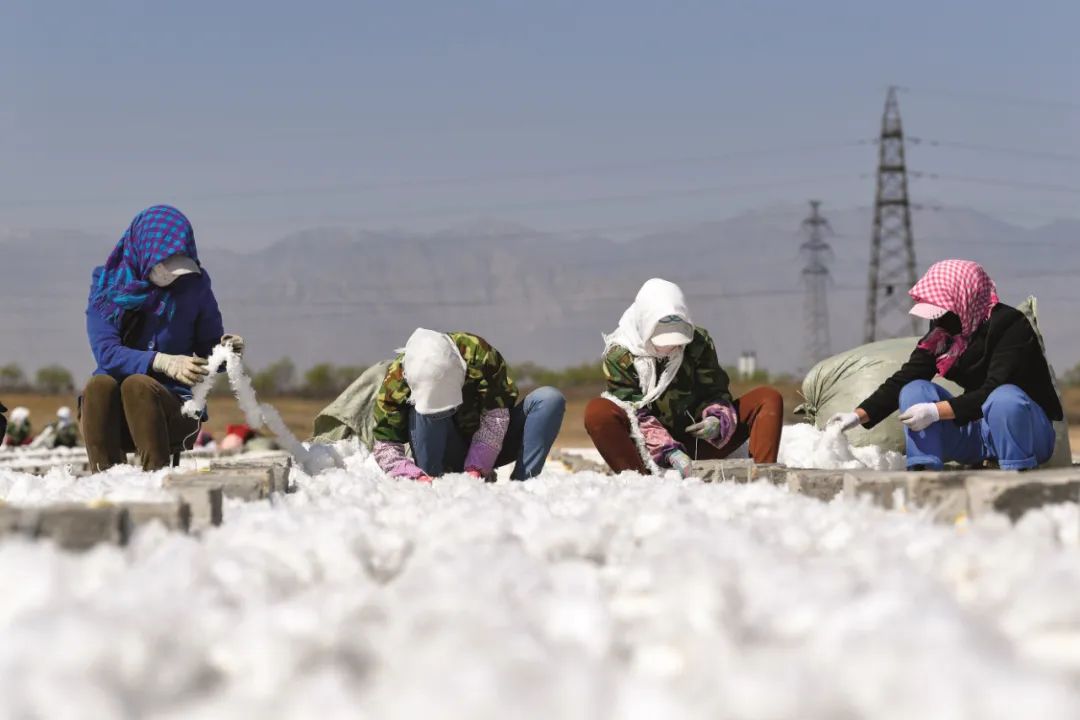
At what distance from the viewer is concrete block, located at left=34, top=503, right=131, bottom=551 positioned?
2.30 m

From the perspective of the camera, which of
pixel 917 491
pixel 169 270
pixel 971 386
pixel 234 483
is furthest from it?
pixel 169 270

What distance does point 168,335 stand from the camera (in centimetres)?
523

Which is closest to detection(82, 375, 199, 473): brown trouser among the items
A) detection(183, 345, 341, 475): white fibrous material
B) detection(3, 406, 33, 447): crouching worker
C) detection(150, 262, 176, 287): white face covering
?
detection(183, 345, 341, 475): white fibrous material

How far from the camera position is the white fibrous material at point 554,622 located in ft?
5.11

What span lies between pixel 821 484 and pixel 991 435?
Result: 1.50 metres

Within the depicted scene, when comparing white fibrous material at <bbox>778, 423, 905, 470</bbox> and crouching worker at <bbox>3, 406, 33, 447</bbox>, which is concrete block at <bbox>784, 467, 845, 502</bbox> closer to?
white fibrous material at <bbox>778, 423, 905, 470</bbox>

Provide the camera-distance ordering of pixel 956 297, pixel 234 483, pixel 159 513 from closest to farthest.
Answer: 1. pixel 159 513
2. pixel 234 483
3. pixel 956 297

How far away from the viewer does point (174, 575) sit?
6.72 feet

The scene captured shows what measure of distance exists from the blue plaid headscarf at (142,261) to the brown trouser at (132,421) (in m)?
0.36

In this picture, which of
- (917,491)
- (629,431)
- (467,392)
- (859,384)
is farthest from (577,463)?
(917,491)

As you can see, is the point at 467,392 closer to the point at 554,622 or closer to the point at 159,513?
the point at 159,513

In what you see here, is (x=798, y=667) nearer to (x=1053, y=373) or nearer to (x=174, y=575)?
(x=174, y=575)

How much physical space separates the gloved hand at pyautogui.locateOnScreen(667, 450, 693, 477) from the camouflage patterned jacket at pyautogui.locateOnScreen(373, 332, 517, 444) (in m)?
0.72

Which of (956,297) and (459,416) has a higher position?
(956,297)
